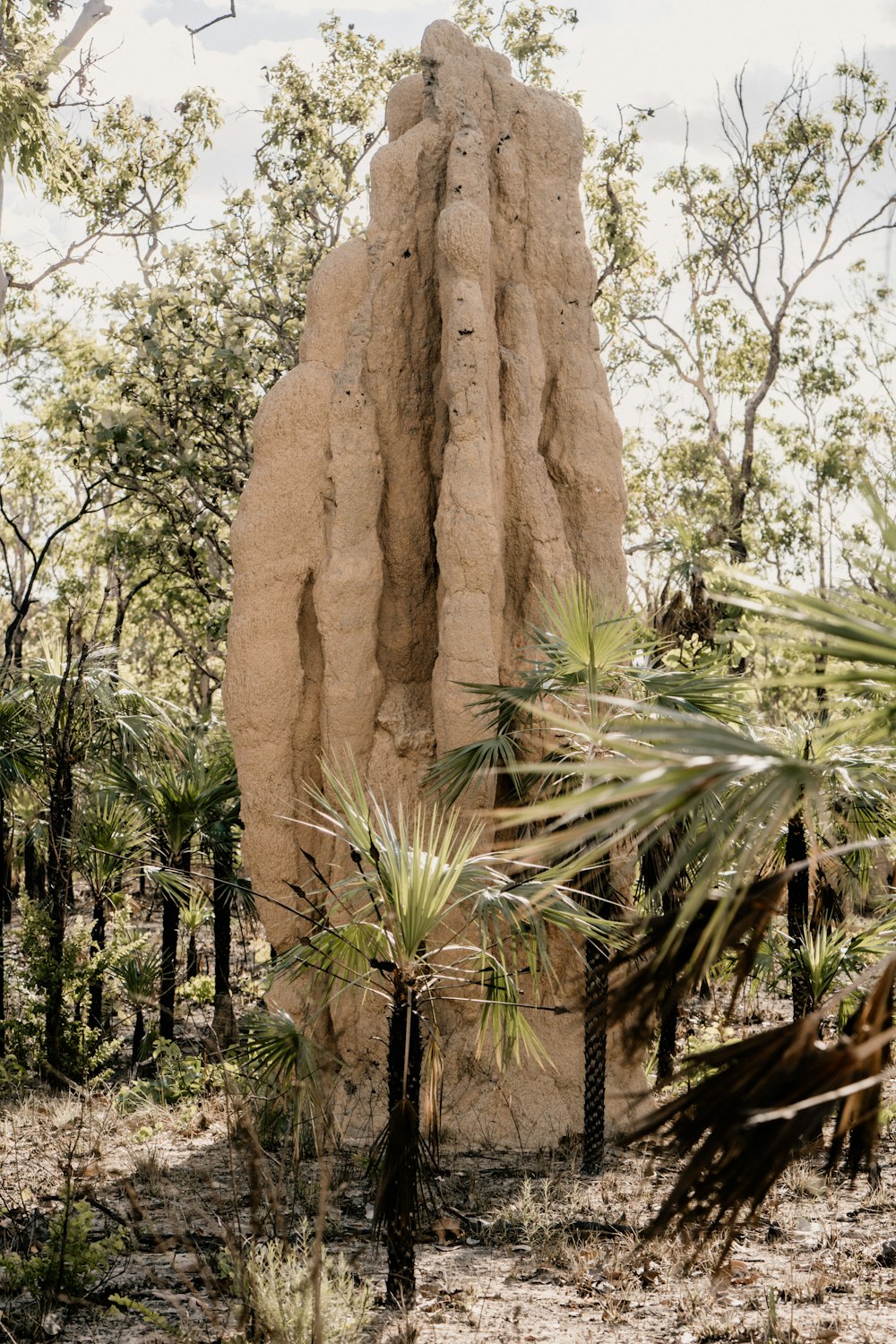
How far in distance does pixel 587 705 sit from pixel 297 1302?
3.65m

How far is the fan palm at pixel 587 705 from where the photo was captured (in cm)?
653

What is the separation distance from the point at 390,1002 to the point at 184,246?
44.2 feet

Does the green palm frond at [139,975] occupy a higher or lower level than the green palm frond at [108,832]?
lower

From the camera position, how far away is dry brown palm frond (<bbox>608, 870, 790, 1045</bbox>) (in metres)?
2.99

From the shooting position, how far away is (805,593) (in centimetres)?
307

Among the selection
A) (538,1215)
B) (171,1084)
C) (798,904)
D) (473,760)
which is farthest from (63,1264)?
(798,904)

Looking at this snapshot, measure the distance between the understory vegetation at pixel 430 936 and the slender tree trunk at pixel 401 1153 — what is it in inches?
0.6

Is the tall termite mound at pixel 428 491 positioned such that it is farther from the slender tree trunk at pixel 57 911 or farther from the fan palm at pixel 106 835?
the fan palm at pixel 106 835

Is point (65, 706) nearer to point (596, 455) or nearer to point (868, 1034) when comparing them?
point (596, 455)

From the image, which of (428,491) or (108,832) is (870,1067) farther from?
(108,832)

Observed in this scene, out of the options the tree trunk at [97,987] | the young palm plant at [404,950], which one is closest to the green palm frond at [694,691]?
the young palm plant at [404,950]

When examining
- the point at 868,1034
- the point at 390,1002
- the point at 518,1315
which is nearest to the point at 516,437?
the point at 390,1002

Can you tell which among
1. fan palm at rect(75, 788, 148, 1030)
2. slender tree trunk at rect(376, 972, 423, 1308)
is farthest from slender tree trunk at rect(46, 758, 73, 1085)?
slender tree trunk at rect(376, 972, 423, 1308)

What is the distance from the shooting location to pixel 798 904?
26.8ft
